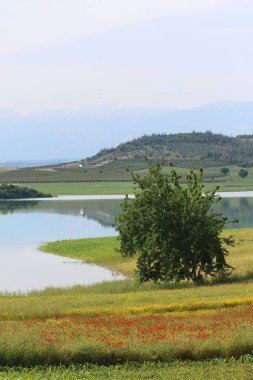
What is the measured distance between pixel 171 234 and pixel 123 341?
25318mm

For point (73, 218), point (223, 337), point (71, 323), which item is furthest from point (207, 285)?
point (73, 218)

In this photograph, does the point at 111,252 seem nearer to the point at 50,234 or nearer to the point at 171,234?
the point at 50,234

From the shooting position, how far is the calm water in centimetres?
6247

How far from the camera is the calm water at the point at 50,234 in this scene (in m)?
62.5

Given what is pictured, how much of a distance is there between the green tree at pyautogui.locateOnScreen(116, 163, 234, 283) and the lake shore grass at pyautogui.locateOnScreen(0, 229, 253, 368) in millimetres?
6218

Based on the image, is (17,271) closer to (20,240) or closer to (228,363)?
(20,240)

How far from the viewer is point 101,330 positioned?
82.5 ft

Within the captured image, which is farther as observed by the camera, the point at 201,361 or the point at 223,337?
the point at 223,337

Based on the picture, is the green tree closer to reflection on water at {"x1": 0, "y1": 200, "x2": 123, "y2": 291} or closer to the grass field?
reflection on water at {"x1": 0, "y1": 200, "x2": 123, "y2": 291}

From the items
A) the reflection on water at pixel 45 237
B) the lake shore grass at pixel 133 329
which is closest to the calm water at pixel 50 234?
the reflection on water at pixel 45 237

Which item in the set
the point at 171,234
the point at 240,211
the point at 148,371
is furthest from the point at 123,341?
the point at 240,211

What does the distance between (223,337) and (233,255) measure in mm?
42491

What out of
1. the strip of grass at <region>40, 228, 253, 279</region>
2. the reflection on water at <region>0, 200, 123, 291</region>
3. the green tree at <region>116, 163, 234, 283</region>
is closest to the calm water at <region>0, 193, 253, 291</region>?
the reflection on water at <region>0, 200, 123, 291</region>

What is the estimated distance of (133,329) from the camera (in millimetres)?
25094
